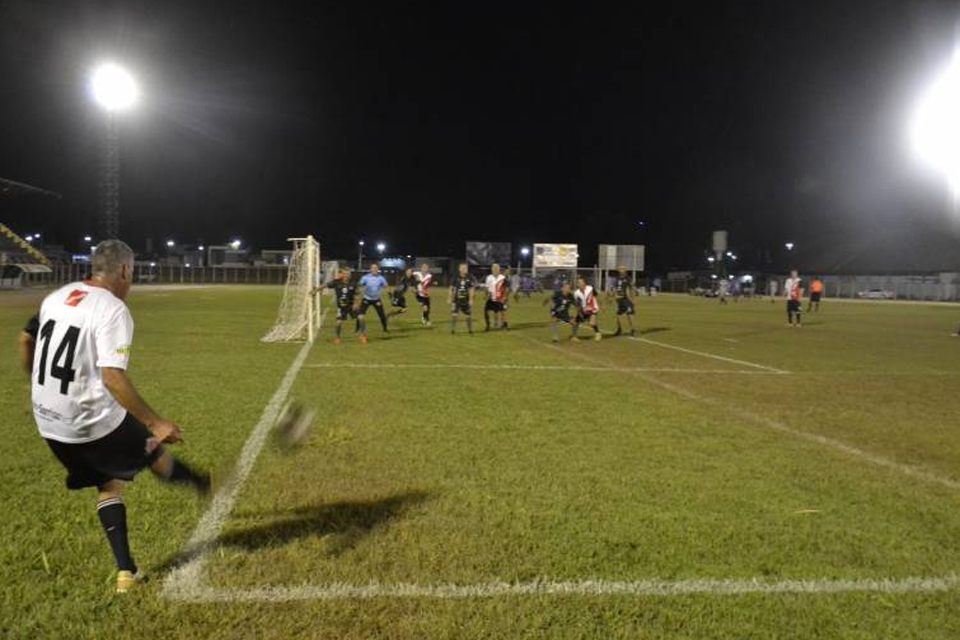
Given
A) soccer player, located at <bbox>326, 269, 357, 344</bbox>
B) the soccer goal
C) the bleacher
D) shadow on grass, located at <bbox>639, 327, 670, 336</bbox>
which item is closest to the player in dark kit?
soccer player, located at <bbox>326, 269, 357, 344</bbox>

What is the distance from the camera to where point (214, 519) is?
454 centimetres

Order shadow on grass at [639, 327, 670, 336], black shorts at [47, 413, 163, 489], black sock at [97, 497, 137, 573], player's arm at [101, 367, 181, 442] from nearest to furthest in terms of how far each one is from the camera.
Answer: player's arm at [101, 367, 181, 442] → black shorts at [47, 413, 163, 489] → black sock at [97, 497, 137, 573] → shadow on grass at [639, 327, 670, 336]

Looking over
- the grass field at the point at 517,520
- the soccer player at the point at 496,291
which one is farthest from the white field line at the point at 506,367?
the soccer player at the point at 496,291

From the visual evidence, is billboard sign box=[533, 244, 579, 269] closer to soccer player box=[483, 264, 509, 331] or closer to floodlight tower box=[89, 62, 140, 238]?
floodlight tower box=[89, 62, 140, 238]

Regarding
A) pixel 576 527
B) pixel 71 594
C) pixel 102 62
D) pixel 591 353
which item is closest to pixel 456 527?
pixel 576 527

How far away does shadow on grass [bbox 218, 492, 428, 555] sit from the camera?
421 centimetres

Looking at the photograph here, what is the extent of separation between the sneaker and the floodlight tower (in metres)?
37.4

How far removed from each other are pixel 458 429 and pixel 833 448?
3917 mm

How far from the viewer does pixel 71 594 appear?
3494 millimetres

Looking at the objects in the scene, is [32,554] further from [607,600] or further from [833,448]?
[833,448]

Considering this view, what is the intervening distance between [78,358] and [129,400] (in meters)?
0.38

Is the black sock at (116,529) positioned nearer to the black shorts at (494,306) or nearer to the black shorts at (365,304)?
the black shorts at (365,304)

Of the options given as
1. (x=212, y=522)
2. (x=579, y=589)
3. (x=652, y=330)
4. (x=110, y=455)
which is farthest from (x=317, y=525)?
(x=652, y=330)

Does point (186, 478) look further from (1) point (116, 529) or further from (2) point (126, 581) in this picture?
(2) point (126, 581)
